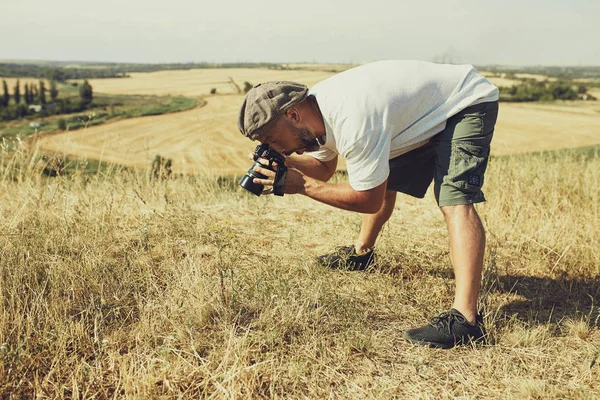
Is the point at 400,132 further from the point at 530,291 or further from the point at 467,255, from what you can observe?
the point at 530,291

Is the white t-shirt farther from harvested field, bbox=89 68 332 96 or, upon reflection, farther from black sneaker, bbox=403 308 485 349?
harvested field, bbox=89 68 332 96

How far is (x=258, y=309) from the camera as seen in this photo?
2480 millimetres

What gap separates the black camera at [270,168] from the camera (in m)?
2.51

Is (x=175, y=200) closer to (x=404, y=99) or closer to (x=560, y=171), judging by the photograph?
(x=404, y=99)

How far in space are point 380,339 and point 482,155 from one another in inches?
42.2

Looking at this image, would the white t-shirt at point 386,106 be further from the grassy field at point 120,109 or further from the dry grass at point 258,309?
the grassy field at point 120,109

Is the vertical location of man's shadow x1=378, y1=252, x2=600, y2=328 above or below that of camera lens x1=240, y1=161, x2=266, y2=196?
below

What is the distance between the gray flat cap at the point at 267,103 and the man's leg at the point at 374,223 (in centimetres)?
114

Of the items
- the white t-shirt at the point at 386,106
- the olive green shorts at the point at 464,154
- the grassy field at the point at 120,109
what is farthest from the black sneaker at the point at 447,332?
the grassy field at the point at 120,109

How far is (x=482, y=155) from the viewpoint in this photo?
2525mm

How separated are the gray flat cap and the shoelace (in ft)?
4.18

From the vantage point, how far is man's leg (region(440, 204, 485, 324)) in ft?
8.00

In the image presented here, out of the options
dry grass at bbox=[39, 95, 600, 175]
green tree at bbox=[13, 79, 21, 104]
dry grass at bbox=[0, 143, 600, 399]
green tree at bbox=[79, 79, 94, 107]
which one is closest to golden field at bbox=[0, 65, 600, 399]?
dry grass at bbox=[0, 143, 600, 399]

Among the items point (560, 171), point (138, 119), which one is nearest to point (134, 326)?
point (560, 171)
